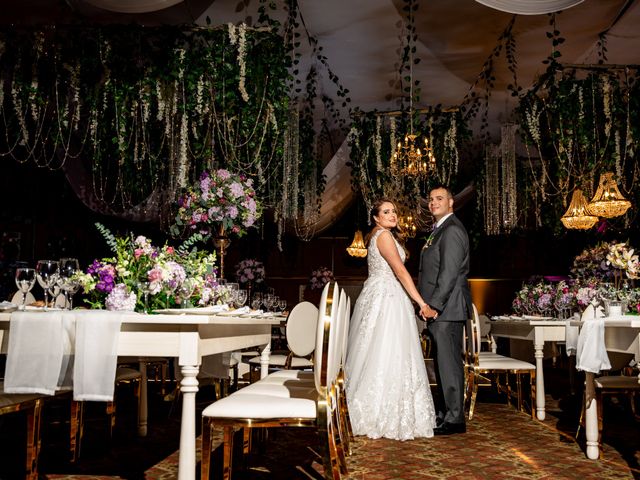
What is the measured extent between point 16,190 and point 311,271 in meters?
6.42

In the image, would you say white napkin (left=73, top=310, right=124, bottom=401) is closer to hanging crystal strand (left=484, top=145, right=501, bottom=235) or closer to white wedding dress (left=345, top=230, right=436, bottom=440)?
white wedding dress (left=345, top=230, right=436, bottom=440)

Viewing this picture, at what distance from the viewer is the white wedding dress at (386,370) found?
12.8 feet

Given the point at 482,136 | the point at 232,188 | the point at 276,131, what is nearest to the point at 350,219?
→ the point at 482,136

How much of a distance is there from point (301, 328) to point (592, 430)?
197 centimetres

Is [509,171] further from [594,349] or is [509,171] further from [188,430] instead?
[188,430]

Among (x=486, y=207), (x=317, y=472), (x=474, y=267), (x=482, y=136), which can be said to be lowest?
(x=317, y=472)

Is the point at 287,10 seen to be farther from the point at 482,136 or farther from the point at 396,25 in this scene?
the point at 482,136

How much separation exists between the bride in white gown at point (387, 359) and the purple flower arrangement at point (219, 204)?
109 centimetres

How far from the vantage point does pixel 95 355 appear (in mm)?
2133

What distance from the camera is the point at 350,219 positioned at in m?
13.4

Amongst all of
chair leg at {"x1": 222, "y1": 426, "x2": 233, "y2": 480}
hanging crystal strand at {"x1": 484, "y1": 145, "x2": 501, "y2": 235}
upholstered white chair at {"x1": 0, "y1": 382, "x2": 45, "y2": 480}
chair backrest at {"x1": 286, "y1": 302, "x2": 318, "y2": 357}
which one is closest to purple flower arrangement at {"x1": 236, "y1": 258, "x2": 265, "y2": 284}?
hanging crystal strand at {"x1": 484, "y1": 145, "x2": 501, "y2": 235}

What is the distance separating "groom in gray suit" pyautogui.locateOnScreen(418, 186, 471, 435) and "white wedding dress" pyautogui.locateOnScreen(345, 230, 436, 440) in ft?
0.45

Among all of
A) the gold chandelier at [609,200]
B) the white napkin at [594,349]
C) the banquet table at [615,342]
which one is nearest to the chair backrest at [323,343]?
the banquet table at [615,342]

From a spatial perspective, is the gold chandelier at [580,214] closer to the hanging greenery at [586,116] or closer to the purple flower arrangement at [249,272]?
the hanging greenery at [586,116]
